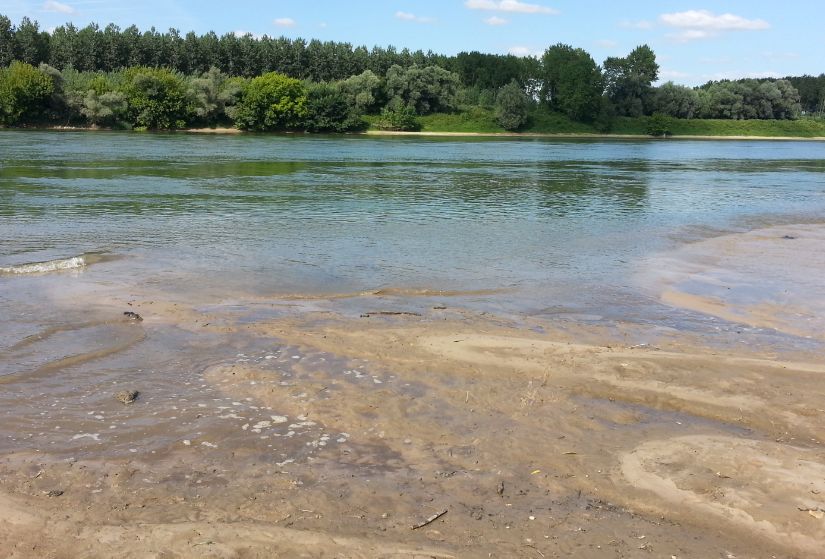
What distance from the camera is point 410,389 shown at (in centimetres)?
937

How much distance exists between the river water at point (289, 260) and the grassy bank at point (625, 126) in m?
86.6

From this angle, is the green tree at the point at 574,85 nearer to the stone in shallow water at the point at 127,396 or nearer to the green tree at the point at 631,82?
the green tree at the point at 631,82

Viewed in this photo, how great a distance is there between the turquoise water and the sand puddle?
888 millimetres

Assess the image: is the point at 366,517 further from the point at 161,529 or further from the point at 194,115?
the point at 194,115

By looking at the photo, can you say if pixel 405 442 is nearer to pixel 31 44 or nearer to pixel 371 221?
pixel 371 221

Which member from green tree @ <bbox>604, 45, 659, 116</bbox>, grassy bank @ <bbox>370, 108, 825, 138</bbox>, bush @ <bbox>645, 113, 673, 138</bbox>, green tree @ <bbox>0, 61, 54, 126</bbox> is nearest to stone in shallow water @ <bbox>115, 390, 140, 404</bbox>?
green tree @ <bbox>0, 61, 54, 126</bbox>

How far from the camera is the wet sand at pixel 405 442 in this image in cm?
610

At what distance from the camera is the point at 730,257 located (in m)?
20.1

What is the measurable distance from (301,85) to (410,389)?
114801 millimetres

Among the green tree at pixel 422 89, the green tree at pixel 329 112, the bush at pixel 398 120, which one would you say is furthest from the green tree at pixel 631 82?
the green tree at pixel 329 112

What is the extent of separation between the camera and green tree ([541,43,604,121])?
141 meters

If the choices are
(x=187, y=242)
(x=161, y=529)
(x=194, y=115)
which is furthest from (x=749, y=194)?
(x=194, y=115)

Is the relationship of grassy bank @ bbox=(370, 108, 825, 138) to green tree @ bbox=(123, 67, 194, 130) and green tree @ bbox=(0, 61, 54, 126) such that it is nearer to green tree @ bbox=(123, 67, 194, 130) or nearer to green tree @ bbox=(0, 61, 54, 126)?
green tree @ bbox=(123, 67, 194, 130)

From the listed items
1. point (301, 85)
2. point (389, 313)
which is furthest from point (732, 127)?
point (389, 313)
